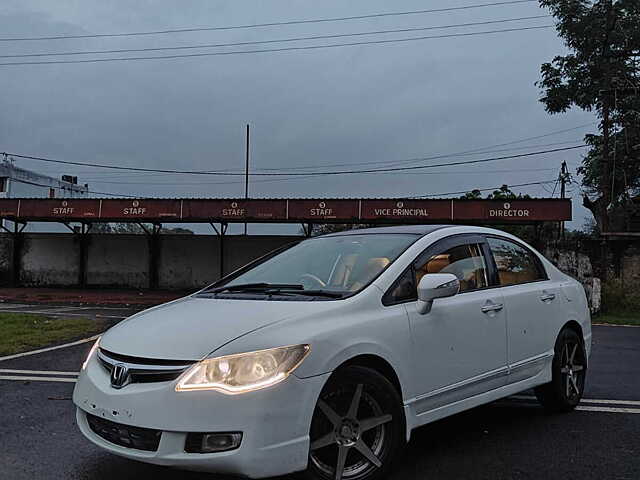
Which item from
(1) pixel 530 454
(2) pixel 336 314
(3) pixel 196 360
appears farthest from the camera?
(1) pixel 530 454

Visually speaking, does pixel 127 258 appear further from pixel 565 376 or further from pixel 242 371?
pixel 242 371

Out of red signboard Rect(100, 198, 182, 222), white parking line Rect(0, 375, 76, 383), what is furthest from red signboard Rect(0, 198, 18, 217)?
white parking line Rect(0, 375, 76, 383)

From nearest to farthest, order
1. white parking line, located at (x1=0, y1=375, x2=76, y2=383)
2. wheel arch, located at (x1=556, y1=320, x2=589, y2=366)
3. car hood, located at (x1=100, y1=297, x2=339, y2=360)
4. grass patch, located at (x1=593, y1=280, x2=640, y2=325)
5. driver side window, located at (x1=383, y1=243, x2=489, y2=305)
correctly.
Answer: car hood, located at (x1=100, y1=297, x2=339, y2=360)
driver side window, located at (x1=383, y1=243, x2=489, y2=305)
wheel arch, located at (x1=556, y1=320, x2=589, y2=366)
white parking line, located at (x1=0, y1=375, x2=76, y2=383)
grass patch, located at (x1=593, y1=280, x2=640, y2=325)

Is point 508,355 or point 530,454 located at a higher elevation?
point 508,355

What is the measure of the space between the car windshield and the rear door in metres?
0.97

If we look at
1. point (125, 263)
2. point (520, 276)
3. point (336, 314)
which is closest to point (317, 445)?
point (336, 314)

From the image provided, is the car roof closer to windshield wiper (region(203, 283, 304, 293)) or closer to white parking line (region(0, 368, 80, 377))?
windshield wiper (region(203, 283, 304, 293))

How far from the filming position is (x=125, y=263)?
91.0 ft

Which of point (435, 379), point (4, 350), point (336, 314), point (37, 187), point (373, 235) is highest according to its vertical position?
point (37, 187)

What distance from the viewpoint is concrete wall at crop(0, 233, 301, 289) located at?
26.8 metres

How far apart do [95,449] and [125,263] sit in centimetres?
2472

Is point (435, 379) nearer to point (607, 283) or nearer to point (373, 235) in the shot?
point (373, 235)

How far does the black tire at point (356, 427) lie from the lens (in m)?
3.15

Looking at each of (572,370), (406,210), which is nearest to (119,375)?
(572,370)
